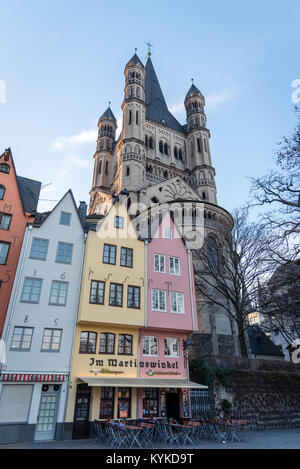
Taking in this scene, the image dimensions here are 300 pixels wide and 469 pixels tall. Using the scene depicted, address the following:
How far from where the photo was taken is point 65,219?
18.7 meters

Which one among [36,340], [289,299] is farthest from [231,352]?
[36,340]

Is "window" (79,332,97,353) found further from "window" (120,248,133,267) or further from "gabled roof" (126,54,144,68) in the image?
"gabled roof" (126,54,144,68)

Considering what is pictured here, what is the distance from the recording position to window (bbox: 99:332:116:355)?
16406mm

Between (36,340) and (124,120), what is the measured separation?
40508 mm

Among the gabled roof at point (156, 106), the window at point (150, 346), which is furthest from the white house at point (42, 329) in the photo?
the gabled roof at point (156, 106)

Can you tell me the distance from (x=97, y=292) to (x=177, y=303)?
529cm

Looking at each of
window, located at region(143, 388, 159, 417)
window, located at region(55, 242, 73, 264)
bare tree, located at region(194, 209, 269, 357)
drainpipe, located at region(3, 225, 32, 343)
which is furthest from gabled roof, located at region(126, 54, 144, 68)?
window, located at region(143, 388, 159, 417)

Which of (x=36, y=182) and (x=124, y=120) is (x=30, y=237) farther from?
(x=124, y=120)

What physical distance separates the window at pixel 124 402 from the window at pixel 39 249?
856cm

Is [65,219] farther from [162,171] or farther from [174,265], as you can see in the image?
[162,171]

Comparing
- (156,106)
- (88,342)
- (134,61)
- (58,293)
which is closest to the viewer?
(88,342)

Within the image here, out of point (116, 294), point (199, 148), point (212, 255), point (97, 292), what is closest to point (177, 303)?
point (116, 294)

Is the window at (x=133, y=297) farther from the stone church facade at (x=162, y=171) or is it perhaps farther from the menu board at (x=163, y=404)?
the stone church facade at (x=162, y=171)

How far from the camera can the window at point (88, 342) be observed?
1595 centimetres
